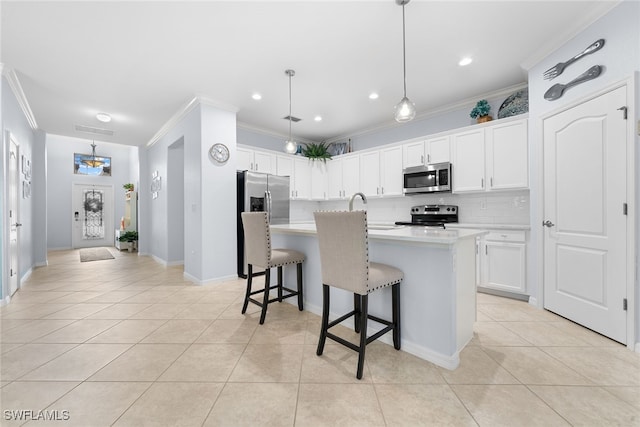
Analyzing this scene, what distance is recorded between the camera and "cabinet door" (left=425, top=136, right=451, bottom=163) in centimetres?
391

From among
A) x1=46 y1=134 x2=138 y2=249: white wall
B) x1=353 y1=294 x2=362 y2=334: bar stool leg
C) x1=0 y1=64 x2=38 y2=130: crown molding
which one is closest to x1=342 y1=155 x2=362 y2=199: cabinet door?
x1=353 y1=294 x2=362 y2=334: bar stool leg

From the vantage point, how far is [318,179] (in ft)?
18.4

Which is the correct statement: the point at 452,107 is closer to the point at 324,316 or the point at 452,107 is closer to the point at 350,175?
the point at 350,175

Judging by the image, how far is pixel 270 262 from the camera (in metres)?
2.46

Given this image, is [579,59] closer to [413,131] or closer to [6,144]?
[413,131]

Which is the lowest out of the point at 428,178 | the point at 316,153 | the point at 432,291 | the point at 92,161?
the point at 432,291

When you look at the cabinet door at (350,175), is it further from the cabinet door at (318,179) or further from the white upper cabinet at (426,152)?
the white upper cabinet at (426,152)

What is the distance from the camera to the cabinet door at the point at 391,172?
14.7 feet

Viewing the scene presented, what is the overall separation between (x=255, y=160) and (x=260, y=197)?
2.45 ft

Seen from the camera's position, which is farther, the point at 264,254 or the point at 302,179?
the point at 302,179

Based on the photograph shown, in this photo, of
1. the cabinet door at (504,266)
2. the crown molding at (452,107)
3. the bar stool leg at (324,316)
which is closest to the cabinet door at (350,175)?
the crown molding at (452,107)

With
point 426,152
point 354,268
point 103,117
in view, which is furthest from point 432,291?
point 103,117

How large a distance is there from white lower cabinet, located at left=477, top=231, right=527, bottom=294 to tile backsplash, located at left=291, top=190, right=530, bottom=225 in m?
0.55

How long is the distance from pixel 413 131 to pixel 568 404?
4.08 meters
